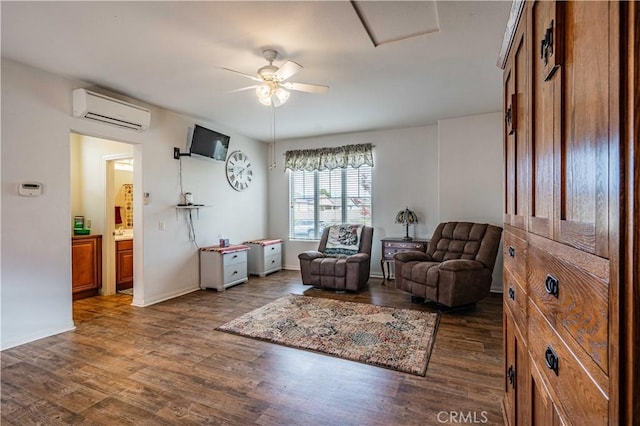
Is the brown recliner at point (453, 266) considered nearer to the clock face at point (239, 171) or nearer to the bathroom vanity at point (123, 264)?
the clock face at point (239, 171)

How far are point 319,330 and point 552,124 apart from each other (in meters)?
2.74

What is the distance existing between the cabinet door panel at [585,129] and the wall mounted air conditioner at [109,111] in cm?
391

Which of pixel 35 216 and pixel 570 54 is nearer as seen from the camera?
pixel 570 54

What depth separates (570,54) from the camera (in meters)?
0.73

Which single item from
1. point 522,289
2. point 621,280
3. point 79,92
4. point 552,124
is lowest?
point 522,289

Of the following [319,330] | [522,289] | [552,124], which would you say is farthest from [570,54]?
[319,330]

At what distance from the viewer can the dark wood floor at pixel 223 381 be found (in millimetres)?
1872

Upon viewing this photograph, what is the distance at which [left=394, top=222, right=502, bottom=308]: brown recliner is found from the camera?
352 cm

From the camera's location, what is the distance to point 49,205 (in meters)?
A: 3.10

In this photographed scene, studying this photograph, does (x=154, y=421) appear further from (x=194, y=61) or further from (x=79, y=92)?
(x=79, y=92)

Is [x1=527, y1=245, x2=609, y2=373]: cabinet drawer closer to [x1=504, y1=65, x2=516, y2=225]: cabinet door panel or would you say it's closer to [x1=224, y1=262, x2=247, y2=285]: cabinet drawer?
[x1=504, y1=65, x2=516, y2=225]: cabinet door panel

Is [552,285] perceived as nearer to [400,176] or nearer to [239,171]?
[400,176]

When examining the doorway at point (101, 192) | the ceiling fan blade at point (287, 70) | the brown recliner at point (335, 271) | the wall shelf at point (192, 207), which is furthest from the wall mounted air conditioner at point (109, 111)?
the brown recliner at point (335, 271)

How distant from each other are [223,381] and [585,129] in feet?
7.99
